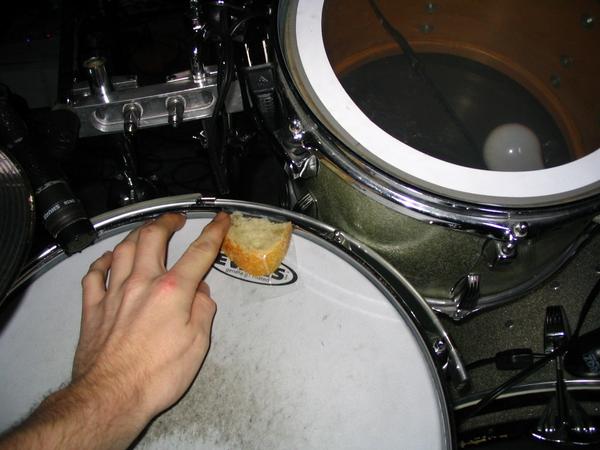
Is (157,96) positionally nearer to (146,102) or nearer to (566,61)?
(146,102)

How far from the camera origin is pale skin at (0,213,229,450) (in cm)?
48

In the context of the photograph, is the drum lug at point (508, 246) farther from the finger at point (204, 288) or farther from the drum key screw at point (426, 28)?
the drum key screw at point (426, 28)

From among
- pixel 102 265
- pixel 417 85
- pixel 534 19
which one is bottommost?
pixel 102 265

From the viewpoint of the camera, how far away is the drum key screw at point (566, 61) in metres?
0.99

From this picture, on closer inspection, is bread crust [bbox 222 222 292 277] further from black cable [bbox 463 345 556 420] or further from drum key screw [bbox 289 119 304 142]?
black cable [bbox 463 345 556 420]

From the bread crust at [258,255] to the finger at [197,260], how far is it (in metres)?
0.03

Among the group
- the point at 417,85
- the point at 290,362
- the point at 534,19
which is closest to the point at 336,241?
the point at 290,362

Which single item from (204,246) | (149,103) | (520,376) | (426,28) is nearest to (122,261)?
(204,246)

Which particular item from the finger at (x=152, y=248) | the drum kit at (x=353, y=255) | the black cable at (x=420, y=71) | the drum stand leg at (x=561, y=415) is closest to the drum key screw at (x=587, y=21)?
the drum kit at (x=353, y=255)

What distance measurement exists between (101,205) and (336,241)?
1320mm

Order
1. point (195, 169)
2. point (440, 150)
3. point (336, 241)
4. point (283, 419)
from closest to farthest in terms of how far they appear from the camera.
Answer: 1. point (283, 419)
2. point (336, 241)
3. point (440, 150)
4. point (195, 169)

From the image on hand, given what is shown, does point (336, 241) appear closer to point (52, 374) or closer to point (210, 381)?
point (210, 381)

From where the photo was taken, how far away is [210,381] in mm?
588

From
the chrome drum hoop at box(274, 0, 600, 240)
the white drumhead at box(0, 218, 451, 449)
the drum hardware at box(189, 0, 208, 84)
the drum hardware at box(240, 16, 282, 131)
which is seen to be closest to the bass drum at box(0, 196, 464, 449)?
the white drumhead at box(0, 218, 451, 449)
